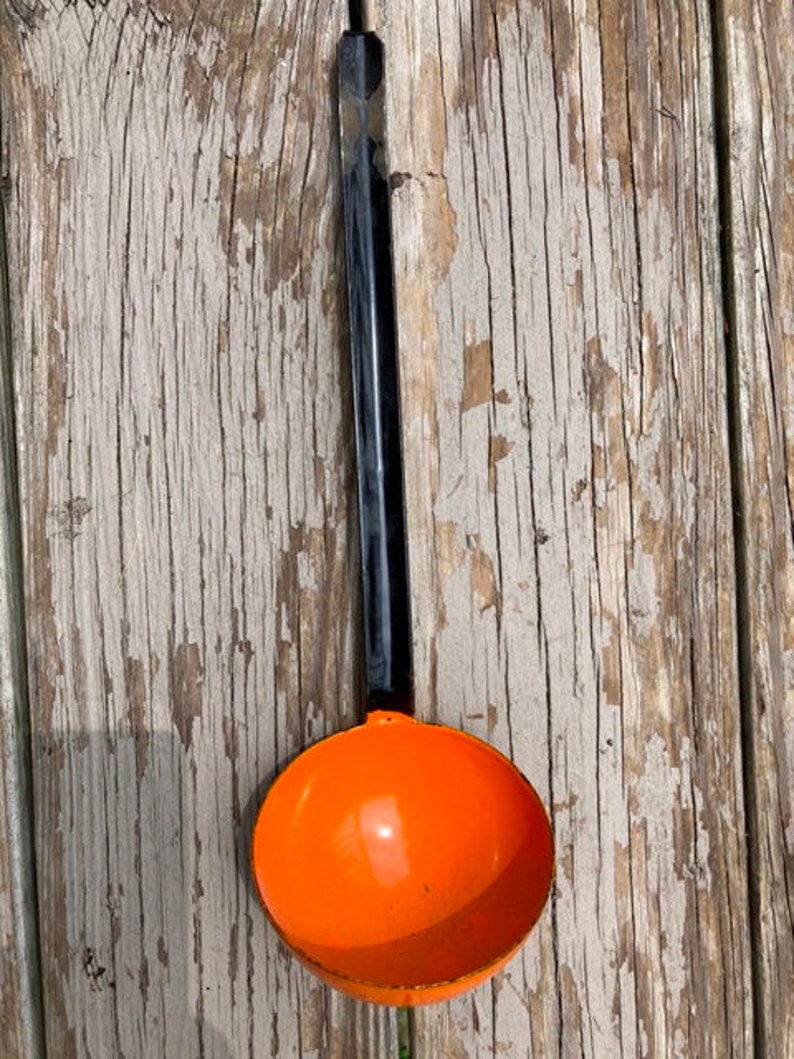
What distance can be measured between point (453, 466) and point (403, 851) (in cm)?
27

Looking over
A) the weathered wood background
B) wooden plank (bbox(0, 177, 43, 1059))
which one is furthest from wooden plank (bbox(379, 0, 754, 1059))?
wooden plank (bbox(0, 177, 43, 1059))

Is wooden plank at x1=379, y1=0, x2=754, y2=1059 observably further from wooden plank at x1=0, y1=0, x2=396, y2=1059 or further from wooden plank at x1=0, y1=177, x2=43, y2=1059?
wooden plank at x1=0, y1=177, x2=43, y2=1059

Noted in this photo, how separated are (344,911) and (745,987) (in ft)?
0.98

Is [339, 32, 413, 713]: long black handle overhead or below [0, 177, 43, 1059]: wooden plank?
overhead

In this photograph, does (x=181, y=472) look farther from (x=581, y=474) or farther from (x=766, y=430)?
(x=766, y=430)

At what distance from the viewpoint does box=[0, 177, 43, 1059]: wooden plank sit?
2.29ft

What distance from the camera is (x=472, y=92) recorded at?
2.24 feet

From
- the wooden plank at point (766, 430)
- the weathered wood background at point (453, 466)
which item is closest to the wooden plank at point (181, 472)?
the weathered wood background at point (453, 466)

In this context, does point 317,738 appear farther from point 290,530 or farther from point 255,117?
point 255,117

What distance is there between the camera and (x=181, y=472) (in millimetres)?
692

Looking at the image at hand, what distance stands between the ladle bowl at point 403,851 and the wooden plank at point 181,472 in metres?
0.04

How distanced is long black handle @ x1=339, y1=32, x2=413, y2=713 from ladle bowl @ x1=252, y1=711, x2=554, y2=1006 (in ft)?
0.16

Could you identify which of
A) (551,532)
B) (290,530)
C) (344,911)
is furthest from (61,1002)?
(551,532)

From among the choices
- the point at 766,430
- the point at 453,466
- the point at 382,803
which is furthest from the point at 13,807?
the point at 766,430
